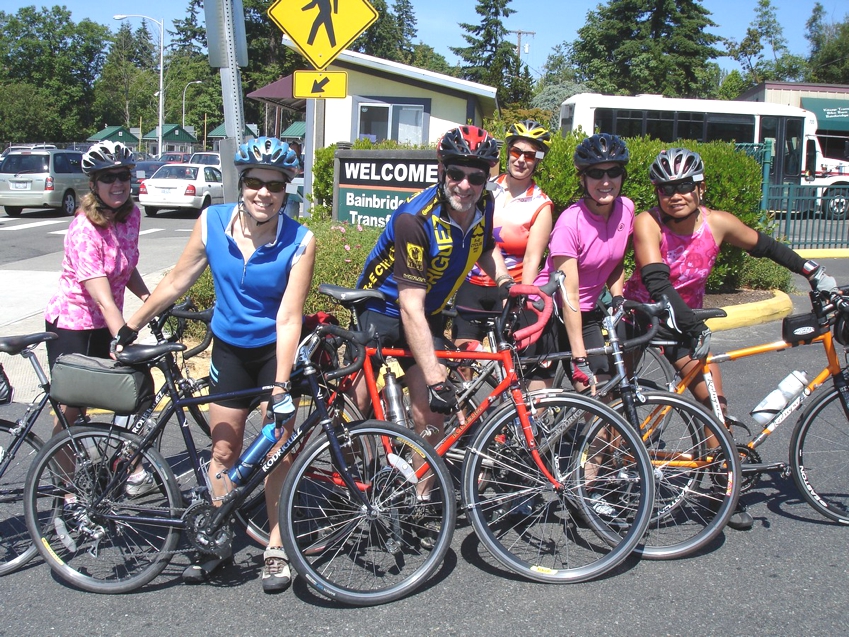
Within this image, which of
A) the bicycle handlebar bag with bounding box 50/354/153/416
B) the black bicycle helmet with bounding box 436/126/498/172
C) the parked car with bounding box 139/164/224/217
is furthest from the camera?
the parked car with bounding box 139/164/224/217

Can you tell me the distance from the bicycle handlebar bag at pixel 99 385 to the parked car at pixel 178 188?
19665 mm

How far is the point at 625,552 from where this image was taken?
140 inches

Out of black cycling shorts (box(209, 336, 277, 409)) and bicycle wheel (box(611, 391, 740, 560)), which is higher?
black cycling shorts (box(209, 336, 277, 409))

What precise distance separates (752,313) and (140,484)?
731cm

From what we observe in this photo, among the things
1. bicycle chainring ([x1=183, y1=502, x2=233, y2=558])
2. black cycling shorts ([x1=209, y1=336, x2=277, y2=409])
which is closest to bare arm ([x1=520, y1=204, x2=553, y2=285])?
black cycling shorts ([x1=209, y1=336, x2=277, y2=409])

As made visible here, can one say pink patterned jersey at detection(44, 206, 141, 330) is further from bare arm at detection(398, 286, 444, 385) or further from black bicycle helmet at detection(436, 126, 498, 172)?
black bicycle helmet at detection(436, 126, 498, 172)

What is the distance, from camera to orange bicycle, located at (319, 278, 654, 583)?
11.6 ft

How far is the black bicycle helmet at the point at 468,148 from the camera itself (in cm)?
356

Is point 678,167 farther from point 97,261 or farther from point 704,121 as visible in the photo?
point 704,121

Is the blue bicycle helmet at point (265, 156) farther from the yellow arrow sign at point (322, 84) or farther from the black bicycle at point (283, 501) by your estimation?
the yellow arrow sign at point (322, 84)

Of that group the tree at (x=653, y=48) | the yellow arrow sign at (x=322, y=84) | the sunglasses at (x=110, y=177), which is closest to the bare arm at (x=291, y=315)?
the sunglasses at (x=110, y=177)

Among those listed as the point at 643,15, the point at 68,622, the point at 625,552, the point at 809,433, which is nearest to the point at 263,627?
the point at 68,622

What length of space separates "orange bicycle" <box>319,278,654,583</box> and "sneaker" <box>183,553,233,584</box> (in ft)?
3.32

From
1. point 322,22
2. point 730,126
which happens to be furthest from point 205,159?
point 322,22
